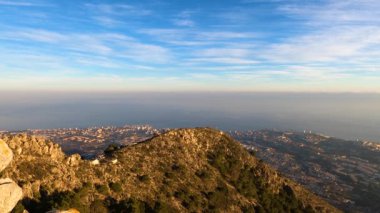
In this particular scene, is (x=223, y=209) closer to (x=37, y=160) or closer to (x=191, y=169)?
(x=191, y=169)

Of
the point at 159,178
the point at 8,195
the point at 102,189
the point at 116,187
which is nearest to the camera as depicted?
the point at 8,195

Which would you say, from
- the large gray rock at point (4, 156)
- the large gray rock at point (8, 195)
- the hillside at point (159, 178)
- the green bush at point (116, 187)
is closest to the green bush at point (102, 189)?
the hillside at point (159, 178)

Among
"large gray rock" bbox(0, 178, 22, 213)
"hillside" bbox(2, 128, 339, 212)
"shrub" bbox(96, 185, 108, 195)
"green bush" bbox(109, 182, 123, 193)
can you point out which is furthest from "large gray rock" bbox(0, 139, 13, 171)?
"green bush" bbox(109, 182, 123, 193)

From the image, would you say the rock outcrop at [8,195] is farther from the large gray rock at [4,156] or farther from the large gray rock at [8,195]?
the large gray rock at [4,156]

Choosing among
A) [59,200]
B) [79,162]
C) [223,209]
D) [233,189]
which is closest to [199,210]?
[223,209]

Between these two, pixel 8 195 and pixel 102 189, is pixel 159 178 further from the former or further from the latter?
pixel 8 195

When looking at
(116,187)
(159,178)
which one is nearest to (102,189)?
(116,187)

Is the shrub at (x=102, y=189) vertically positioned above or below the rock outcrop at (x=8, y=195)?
below
